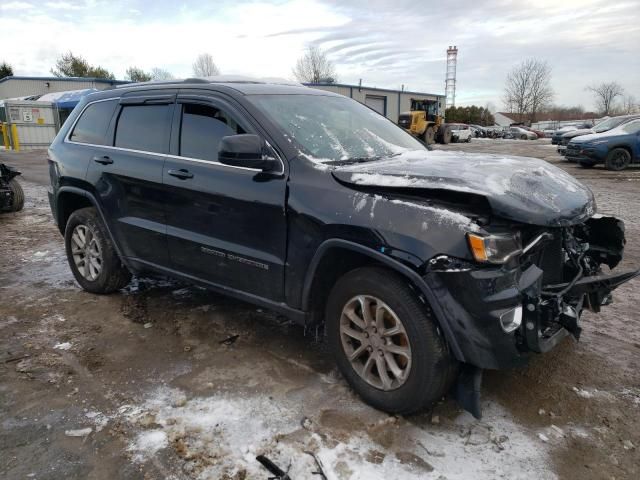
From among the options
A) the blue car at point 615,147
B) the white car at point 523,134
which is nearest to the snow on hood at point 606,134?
the blue car at point 615,147

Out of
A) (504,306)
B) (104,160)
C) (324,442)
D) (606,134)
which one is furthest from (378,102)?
(324,442)

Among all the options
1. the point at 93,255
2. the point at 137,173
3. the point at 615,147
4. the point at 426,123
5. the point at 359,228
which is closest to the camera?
the point at 359,228

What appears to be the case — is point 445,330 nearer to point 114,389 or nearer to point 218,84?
point 114,389

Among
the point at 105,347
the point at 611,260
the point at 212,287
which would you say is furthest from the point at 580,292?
the point at 105,347

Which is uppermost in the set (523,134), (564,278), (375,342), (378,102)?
(378,102)

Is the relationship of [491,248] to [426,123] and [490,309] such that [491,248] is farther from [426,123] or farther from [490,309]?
[426,123]

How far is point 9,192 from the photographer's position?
8.66 meters

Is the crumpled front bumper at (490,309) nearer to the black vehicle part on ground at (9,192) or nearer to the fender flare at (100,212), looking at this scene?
the fender flare at (100,212)

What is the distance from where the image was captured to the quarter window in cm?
343

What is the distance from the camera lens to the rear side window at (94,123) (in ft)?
14.4

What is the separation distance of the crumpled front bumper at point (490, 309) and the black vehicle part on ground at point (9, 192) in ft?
28.3

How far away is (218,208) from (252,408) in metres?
1.31

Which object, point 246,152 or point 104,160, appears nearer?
point 246,152

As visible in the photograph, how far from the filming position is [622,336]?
3.74 m
